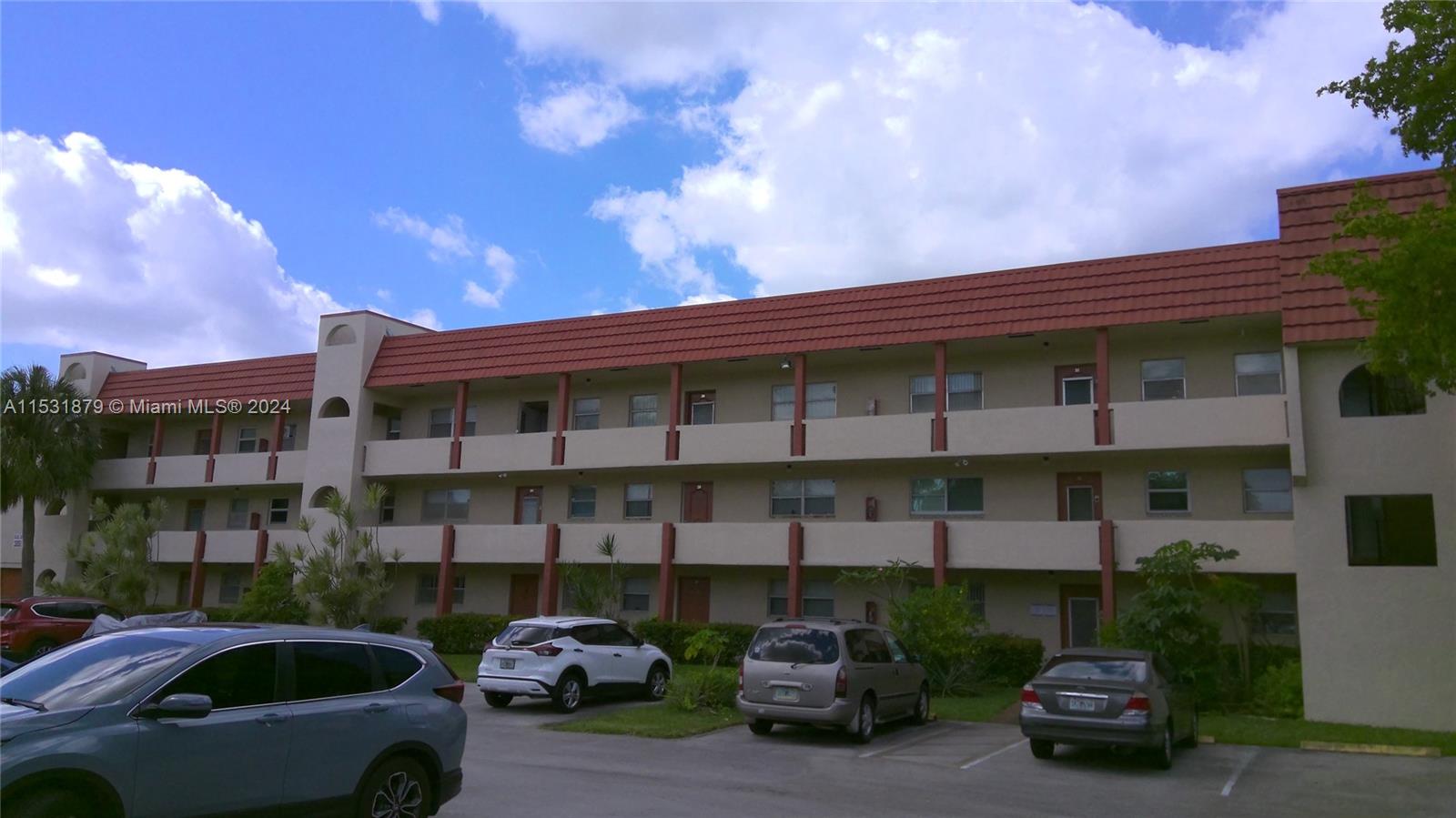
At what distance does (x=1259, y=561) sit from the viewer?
69.8 feet

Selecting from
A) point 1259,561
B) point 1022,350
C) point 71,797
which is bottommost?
point 71,797

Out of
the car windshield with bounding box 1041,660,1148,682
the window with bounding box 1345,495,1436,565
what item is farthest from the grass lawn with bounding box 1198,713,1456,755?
the car windshield with bounding box 1041,660,1148,682

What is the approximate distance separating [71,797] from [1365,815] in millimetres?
11772

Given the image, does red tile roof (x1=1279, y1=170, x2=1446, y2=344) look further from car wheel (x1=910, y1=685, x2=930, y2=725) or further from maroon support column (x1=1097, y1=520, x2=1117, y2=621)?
car wheel (x1=910, y1=685, x2=930, y2=725)

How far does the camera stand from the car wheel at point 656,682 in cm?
2022

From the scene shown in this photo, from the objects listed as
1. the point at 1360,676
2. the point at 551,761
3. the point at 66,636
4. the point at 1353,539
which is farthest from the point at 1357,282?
the point at 66,636

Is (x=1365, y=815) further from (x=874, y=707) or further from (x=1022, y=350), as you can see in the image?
(x=1022, y=350)

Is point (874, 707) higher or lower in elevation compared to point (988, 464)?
lower

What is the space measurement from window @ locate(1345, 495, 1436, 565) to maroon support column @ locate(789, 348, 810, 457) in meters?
12.2

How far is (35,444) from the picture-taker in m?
36.2

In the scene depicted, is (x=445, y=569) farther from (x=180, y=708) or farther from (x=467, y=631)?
(x=180, y=708)

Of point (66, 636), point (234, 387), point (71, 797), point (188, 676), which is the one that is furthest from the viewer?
→ point (234, 387)

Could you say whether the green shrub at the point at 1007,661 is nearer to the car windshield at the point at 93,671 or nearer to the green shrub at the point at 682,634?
the green shrub at the point at 682,634

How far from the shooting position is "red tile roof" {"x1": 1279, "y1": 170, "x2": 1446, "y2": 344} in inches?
736
